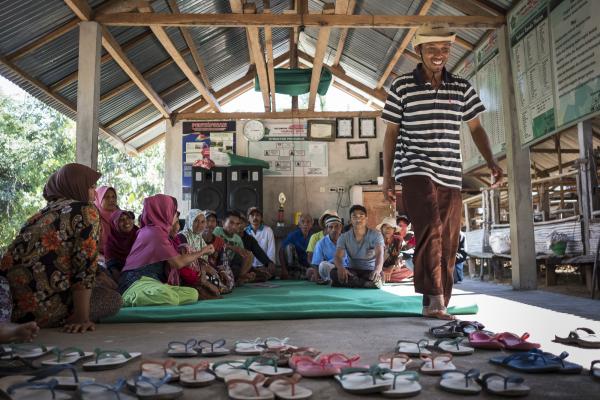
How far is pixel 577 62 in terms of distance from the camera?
3953 millimetres

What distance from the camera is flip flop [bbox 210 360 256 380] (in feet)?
4.71

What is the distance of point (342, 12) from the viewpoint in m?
5.16

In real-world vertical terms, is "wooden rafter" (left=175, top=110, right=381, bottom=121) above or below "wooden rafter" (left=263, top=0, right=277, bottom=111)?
below

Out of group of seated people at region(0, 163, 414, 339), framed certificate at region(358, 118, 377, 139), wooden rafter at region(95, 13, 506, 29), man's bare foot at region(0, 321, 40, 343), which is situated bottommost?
man's bare foot at region(0, 321, 40, 343)

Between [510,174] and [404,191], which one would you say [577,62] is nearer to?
[510,174]

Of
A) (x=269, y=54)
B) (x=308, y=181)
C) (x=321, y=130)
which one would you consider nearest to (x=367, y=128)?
(x=321, y=130)

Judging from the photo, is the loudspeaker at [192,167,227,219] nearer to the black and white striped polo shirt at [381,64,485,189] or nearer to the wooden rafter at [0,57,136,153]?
the wooden rafter at [0,57,136,153]

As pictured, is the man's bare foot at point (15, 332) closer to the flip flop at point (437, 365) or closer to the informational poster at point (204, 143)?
the flip flop at point (437, 365)

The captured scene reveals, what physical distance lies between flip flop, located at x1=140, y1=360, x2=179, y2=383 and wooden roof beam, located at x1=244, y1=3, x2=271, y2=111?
4314mm

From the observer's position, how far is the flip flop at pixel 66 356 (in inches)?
64.0

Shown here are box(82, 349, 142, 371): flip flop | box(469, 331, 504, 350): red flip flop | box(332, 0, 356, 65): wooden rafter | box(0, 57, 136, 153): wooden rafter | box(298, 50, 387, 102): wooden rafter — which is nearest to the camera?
box(82, 349, 142, 371): flip flop

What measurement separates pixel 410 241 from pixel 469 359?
490cm

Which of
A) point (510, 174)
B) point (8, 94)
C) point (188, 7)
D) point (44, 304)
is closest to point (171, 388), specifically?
point (44, 304)

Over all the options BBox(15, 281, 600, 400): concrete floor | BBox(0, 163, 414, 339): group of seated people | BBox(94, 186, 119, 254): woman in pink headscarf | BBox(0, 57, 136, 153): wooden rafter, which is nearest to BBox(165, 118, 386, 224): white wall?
BBox(0, 57, 136, 153): wooden rafter
